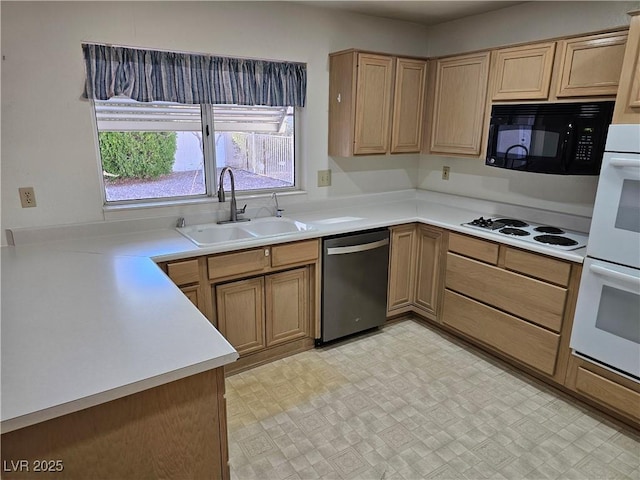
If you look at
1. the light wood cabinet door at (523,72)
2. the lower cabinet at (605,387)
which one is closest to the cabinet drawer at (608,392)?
the lower cabinet at (605,387)

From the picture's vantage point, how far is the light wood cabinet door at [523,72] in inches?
98.7

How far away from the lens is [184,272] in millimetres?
2260

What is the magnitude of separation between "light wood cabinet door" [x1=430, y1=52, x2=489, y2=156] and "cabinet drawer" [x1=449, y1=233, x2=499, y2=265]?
66 centimetres

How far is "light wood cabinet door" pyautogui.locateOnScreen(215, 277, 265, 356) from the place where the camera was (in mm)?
2492

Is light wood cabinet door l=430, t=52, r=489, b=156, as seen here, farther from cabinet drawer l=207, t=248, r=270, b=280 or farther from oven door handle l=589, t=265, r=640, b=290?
cabinet drawer l=207, t=248, r=270, b=280

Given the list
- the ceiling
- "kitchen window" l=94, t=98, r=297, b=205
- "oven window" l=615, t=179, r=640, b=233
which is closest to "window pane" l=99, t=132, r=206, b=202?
"kitchen window" l=94, t=98, r=297, b=205

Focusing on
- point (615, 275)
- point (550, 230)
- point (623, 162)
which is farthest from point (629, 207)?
point (550, 230)

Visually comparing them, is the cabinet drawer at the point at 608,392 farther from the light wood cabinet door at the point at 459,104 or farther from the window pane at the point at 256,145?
the window pane at the point at 256,145

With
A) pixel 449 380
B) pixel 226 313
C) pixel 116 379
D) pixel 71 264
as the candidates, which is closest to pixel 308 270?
pixel 226 313

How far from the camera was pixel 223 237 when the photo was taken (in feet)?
9.28

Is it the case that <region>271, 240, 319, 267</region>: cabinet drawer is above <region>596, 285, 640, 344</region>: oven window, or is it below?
above

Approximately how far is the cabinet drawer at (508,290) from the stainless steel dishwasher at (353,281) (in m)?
0.49

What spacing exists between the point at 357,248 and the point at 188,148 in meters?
1.32

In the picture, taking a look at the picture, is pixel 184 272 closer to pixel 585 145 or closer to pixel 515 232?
pixel 515 232
